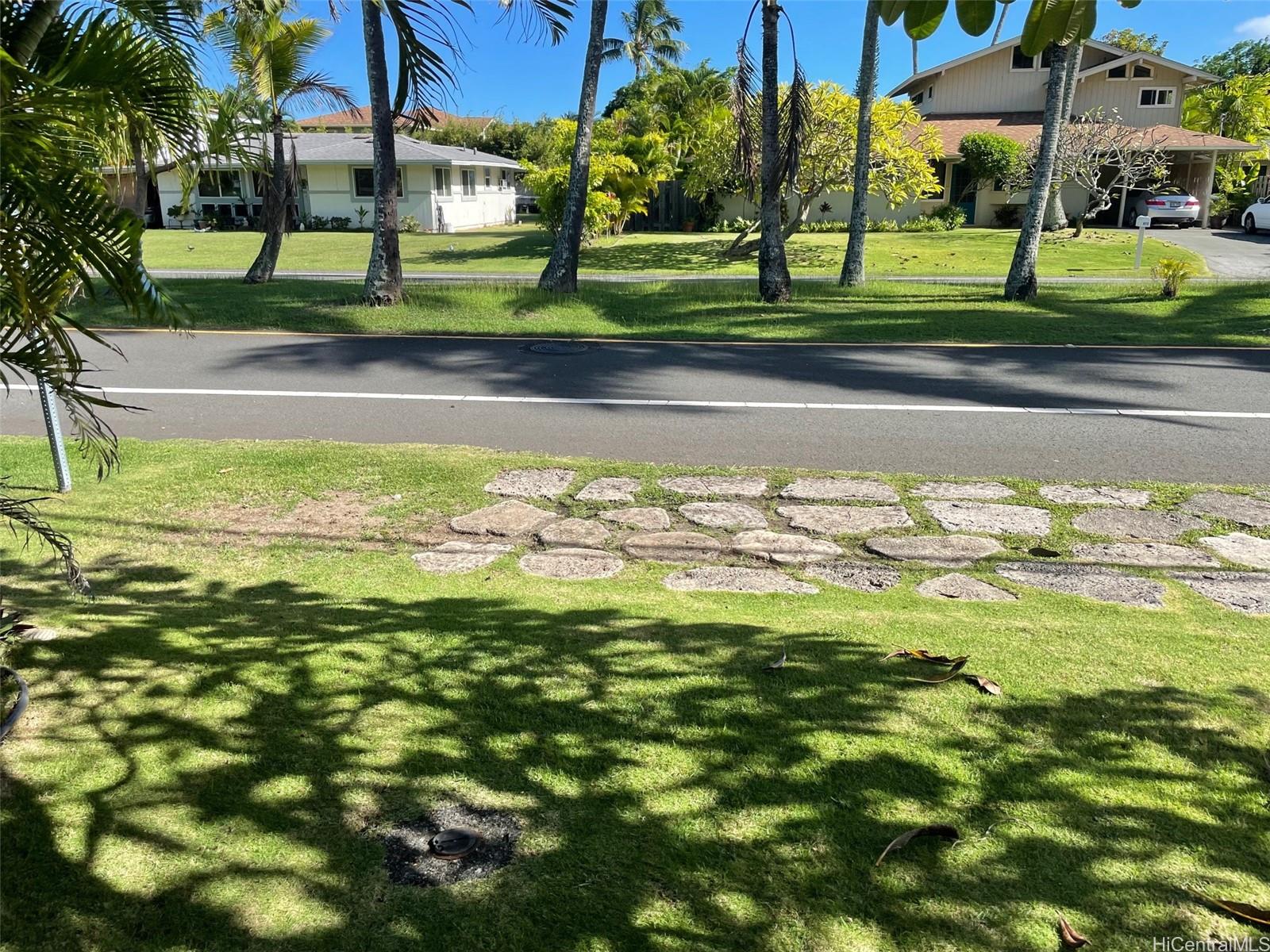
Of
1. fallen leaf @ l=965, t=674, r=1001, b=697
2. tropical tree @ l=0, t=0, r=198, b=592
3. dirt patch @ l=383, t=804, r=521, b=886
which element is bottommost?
Result: dirt patch @ l=383, t=804, r=521, b=886

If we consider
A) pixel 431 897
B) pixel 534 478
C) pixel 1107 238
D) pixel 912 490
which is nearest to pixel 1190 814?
pixel 431 897

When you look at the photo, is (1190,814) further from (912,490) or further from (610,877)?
(912,490)

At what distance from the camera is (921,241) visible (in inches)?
1213

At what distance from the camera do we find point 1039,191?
1628 centimetres

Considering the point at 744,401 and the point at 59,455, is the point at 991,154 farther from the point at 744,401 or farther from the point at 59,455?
the point at 59,455

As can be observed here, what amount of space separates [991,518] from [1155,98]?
39.2 meters

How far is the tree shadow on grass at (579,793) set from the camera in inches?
93.0

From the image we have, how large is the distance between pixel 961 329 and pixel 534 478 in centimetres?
959

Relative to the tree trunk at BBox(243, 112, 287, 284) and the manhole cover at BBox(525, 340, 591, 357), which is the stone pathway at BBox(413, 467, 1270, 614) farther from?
the tree trunk at BBox(243, 112, 287, 284)

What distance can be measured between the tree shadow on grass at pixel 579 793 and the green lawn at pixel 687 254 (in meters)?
22.4

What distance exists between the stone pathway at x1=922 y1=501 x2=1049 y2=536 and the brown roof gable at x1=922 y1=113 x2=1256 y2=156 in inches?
1163

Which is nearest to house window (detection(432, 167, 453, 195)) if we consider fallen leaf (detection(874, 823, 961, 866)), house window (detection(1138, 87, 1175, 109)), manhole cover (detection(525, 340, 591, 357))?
house window (detection(1138, 87, 1175, 109))

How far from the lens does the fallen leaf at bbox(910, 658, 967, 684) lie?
11.6ft

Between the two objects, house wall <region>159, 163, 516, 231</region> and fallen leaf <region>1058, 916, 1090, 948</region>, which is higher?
house wall <region>159, 163, 516, 231</region>
